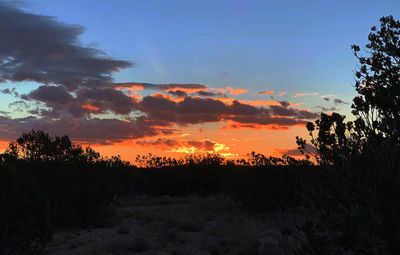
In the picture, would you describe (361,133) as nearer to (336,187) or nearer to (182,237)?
(336,187)

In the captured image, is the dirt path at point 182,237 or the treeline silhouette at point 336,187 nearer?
the treeline silhouette at point 336,187

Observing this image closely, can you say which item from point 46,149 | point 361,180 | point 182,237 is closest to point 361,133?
point 361,180

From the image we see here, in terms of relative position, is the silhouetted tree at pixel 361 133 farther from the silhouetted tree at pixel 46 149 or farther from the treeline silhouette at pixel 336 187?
the silhouetted tree at pixel 46 149

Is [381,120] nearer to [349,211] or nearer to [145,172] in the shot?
[349,211]

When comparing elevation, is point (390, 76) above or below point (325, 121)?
above

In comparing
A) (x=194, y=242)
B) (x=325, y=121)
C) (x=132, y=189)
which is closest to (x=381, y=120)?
(x=325, y=121)

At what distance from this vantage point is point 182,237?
56.1 feet

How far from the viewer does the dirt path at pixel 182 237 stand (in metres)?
14.5

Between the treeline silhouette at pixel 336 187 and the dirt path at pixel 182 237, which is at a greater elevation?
the treeline silhouette at pixel 336 187

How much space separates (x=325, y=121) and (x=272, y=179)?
58.5 feet

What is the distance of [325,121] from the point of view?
27.1ft

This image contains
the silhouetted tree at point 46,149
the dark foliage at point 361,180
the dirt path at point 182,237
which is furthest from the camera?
the silhouetted tree at point 46,149

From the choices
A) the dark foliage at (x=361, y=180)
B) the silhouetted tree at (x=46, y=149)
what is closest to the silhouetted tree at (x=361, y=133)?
the dark foliage at (x=361, y=180)

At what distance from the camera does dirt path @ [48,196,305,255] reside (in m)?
14.5
